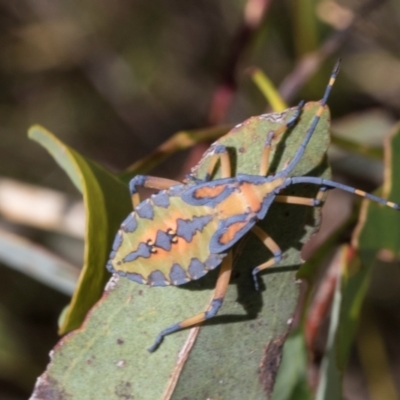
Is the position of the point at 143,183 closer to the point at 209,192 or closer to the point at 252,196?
the point at 209,192

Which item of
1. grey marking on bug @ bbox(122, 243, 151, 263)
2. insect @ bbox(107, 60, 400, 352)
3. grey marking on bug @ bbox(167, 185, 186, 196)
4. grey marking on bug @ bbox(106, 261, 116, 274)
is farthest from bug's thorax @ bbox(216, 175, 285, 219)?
grey marking on bug @ bbox(106, 261, 116, 274)

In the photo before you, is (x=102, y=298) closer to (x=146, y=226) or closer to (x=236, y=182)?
(x=146, y=226)

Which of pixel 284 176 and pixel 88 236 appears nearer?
pixel 88 236

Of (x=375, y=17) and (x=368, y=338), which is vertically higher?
(x=375, y=17)

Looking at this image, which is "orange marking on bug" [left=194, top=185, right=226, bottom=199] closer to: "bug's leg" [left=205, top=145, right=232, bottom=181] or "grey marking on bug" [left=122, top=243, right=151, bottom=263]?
"bug's leg" [left=205, top=145, right=232, bottom=181]

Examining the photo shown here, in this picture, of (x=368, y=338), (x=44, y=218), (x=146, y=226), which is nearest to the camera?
(x=146, y=226)

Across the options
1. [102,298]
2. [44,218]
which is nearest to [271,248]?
[102,298]
